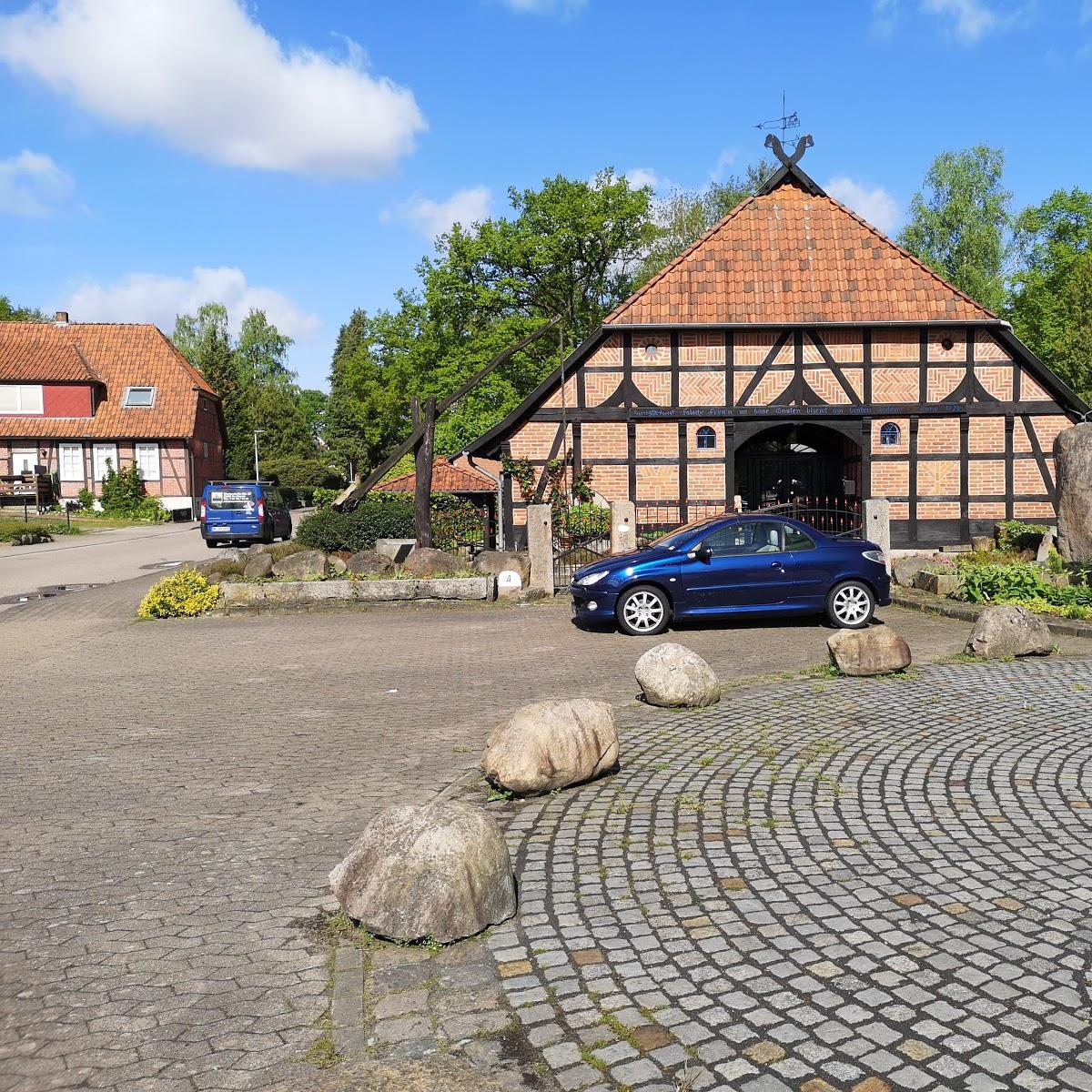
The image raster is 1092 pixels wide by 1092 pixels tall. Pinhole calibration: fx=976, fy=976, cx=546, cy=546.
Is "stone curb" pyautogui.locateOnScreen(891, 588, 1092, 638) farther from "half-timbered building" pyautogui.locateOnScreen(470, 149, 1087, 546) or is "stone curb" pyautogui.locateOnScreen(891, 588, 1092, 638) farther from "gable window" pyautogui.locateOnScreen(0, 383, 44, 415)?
"gable window" pyautogui.locateOnScreen(0, 383, 44, 415)

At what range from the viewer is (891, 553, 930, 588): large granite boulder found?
16781 mm

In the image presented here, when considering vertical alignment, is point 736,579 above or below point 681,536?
Result: below

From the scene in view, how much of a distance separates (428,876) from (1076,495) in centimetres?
1464

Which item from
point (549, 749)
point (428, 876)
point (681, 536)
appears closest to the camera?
point (428, 876)

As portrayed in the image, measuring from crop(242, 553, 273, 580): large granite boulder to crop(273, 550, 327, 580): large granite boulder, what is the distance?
0.13 meters

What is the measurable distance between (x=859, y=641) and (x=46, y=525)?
1343 inches

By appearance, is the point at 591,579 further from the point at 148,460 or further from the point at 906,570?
the point at 148,460

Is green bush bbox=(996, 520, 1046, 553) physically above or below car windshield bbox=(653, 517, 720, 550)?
below

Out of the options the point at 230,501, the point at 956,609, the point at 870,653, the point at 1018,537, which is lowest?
the point at 956,609

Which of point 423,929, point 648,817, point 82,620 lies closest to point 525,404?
point 82,620

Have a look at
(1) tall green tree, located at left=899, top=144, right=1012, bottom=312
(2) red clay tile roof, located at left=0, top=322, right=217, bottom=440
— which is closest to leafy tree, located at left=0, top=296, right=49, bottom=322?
(2) red clay tile roof, located at left=0, top=322, right=217, bottom=440

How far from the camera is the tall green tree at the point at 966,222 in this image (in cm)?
4612

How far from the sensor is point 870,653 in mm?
9258

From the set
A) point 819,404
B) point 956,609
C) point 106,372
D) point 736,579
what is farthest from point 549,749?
point 106,372
